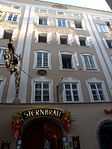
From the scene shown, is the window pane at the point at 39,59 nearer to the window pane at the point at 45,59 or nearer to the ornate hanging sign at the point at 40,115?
the window pane at the point at 45,59

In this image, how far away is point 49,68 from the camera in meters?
15.3

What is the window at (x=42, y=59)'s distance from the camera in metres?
15.5

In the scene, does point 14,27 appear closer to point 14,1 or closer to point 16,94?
point 14,1

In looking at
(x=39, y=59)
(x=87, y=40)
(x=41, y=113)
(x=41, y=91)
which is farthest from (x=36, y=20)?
(x=41, y=113)

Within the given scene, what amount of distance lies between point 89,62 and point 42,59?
5076 mm

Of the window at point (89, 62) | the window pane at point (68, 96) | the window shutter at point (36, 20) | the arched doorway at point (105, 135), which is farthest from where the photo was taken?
the window shutter at point (36, 20)

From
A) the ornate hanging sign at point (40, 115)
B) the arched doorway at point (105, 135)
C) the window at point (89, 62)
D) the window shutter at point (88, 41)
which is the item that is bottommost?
the arched doorway at point (105, 135)

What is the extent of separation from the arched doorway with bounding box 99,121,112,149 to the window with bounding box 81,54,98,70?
6.02 meters

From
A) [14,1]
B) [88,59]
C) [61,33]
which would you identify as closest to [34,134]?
[88,59]

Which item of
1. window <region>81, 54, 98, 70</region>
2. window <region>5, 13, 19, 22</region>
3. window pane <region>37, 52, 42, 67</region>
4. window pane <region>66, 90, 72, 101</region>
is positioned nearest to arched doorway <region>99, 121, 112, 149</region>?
window pane <region>66, 90, 72, 101</region>

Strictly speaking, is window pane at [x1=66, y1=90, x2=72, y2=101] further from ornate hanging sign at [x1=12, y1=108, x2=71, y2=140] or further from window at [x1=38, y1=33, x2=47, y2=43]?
window at [x1=38, y1=33, x2=47, y2=43]

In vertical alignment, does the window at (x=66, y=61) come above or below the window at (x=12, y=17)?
below

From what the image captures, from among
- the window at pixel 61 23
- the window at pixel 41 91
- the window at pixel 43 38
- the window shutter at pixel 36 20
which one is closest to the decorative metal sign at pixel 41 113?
the window at pixel 41 91

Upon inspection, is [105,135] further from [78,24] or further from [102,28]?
[78,24]
